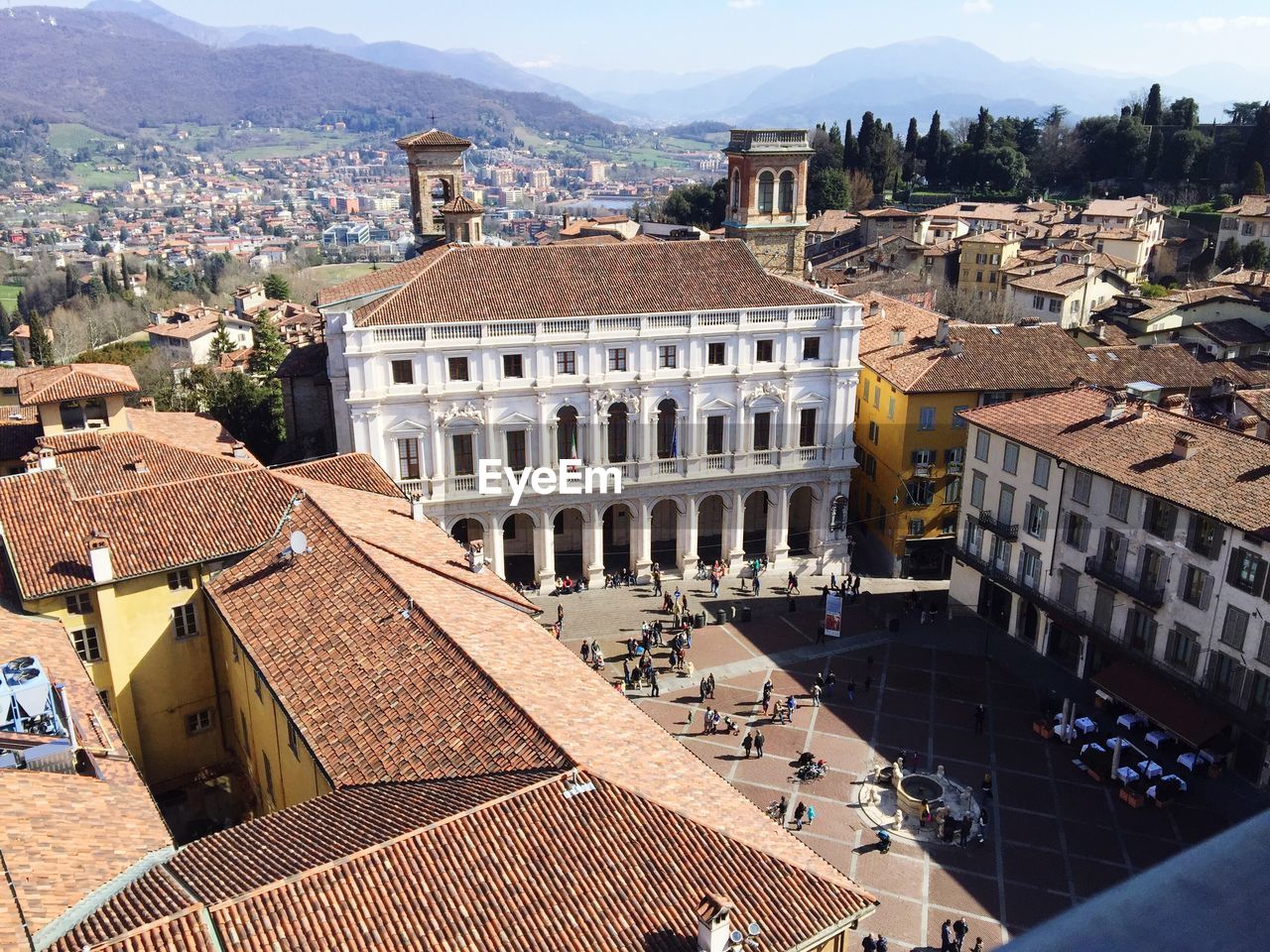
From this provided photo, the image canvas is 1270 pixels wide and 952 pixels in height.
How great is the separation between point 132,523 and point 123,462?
6.65 m

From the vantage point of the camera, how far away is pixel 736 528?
51219 millimetres

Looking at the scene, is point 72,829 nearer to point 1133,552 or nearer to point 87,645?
point 87,645

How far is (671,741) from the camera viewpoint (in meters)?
23.6

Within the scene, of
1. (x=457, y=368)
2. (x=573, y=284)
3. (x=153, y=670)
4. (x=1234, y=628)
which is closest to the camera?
(x=153, y=670)

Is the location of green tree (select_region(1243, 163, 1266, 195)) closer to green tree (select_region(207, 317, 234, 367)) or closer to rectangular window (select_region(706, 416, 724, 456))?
rectangular window (select_region(706, 416, 724, 456))

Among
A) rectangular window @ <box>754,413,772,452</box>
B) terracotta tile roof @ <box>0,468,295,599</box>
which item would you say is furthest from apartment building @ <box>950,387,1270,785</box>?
terracotta tile roof @ <box>0,468,295,599</box>

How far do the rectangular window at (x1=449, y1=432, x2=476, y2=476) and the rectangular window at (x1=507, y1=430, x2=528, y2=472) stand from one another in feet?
5.45

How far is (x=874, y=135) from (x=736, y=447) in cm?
9855

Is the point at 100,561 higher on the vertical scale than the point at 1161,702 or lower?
higher

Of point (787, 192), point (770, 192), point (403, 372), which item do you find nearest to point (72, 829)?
point (403, 372)

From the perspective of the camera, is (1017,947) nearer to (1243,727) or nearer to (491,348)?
(1243,727)

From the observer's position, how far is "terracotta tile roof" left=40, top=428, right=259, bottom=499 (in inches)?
1324

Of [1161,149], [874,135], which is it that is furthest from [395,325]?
[1161,149]

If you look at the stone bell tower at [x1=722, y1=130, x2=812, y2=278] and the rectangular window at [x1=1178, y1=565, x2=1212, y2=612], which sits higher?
the stone bell tower at [x1=722, y1=130, x2=812, y2=278]
